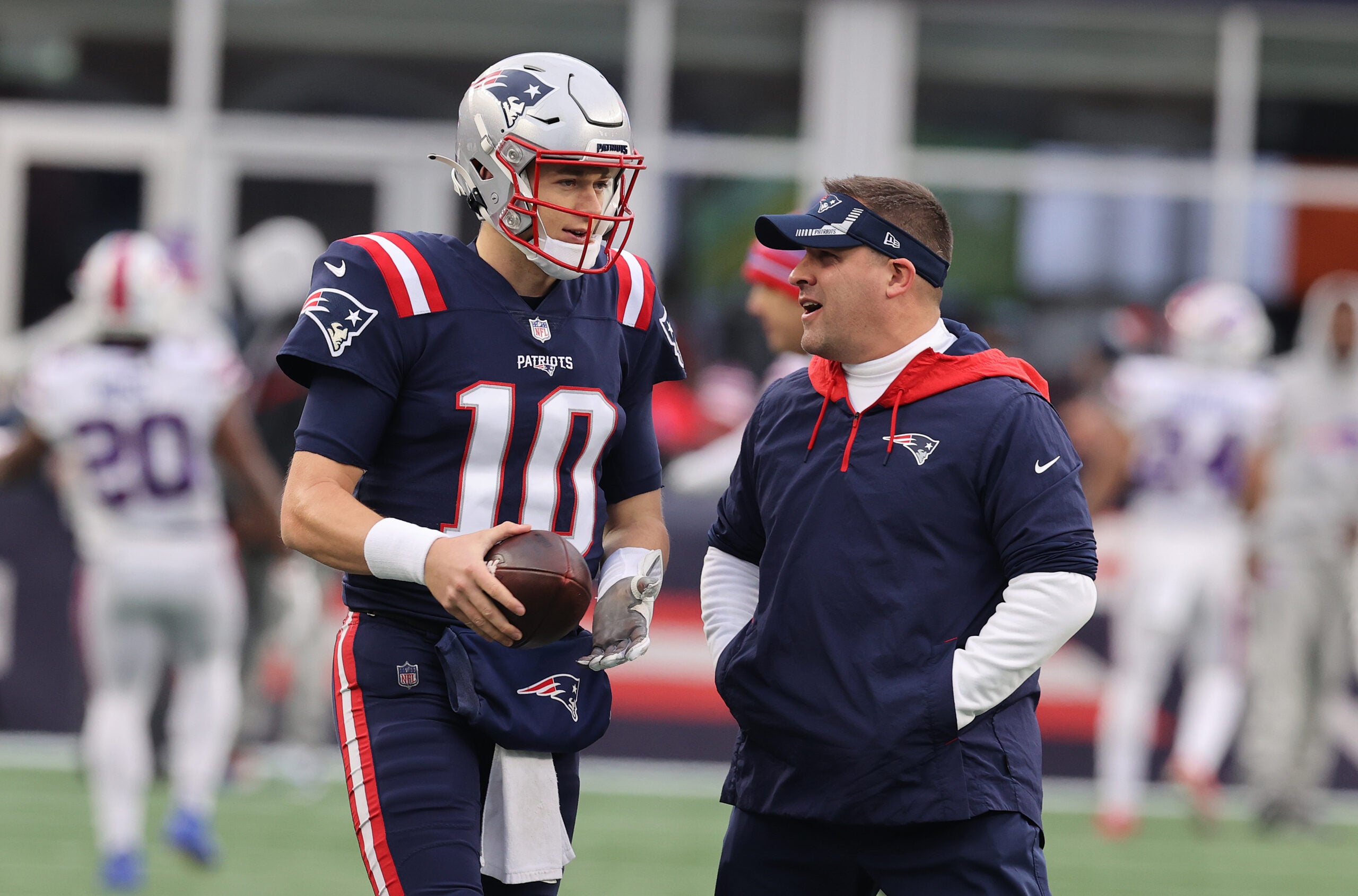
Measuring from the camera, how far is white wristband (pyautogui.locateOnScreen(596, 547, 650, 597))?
343 centimetres

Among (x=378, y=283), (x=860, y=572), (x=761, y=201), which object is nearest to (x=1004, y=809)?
(x=860, y=572)

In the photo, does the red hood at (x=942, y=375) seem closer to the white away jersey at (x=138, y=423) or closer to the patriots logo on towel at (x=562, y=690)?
the patriots logo on towel at (x=562, y=690)

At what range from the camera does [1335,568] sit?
361 inches

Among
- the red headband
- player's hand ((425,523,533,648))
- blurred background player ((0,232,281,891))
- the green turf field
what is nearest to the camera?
player's hand ((425,523,533,648))

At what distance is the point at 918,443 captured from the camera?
327cm

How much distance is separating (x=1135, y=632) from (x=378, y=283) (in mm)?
6224

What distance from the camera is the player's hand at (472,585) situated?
3.01 metres

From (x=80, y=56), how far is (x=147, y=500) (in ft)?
22.5

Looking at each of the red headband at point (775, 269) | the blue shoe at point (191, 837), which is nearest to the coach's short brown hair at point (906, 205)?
the red headband at point (775, 269)

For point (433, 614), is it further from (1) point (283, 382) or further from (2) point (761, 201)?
(2) point (761, 201)

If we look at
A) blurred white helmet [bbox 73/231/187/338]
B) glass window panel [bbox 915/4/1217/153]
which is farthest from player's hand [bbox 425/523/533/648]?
glass window panel [bbox 915/4/1217/153]

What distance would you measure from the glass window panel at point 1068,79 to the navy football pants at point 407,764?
1039 cm

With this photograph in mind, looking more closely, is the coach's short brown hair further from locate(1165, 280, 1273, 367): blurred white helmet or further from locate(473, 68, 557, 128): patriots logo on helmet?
locate(1165, 280, 1273, 367): blurred white helmet

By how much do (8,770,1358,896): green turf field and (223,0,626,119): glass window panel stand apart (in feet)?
18.4
